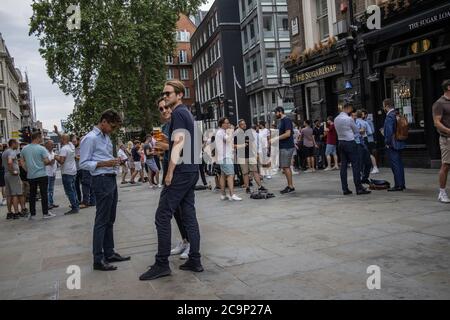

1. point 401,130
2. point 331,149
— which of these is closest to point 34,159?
point 401,130

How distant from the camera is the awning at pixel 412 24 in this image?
11.3 metres

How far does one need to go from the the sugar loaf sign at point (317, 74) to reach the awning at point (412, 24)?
7.89ft

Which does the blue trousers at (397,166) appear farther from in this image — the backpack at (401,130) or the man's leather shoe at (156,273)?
the man's leather shoe at (156,273)

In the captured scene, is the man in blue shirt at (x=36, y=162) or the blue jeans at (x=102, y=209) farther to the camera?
the man in blue shirt at (x=36, y=162)

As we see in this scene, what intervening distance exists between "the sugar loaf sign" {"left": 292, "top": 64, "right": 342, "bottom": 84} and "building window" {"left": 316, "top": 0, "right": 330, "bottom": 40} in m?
1.54

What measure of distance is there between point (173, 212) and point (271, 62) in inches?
1338

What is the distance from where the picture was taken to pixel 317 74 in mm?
17875

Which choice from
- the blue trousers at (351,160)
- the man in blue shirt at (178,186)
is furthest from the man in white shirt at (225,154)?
the man in blue shirt at (178,186)

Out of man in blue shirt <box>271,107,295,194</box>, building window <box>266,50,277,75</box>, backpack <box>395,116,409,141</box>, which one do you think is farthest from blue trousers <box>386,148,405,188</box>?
building window <box>266,50,277,75</box>

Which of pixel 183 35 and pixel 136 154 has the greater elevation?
pixel 183 35

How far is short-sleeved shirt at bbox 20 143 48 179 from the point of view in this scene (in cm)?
950

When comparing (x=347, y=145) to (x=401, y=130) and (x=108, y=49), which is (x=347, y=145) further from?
(x=108, y=49)

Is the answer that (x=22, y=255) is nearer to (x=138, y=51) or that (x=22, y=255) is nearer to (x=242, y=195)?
(x=242, y=195)

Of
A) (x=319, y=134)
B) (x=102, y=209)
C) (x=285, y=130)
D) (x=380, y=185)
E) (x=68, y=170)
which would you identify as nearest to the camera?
(x=102, y=209)
